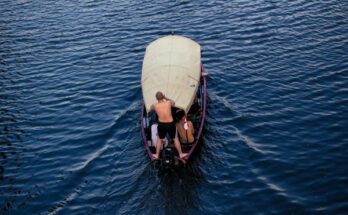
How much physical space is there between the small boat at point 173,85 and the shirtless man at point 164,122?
293 mm

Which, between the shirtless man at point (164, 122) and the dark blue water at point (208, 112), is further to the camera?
the shirtless man at point (164, 122)

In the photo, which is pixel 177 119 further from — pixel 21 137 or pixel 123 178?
pixel 21 137

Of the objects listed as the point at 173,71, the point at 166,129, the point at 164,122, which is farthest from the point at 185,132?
the point at 173,71

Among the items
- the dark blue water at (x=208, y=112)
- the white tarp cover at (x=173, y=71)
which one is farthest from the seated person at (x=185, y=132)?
the dark blue water at (x=208, y=112)

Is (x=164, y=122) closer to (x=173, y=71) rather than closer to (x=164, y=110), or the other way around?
(x=164, y=110)

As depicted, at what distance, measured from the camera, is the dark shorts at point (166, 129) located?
20.2 metres

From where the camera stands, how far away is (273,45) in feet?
105

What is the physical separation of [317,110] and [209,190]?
8591 mm

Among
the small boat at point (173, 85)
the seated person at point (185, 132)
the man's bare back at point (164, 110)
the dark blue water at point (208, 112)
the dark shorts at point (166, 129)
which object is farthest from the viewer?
the seated person at point (185, 132)

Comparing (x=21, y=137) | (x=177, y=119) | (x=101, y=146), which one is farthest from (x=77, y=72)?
(x=177, y=119)

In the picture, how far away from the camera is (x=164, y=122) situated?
66.2ft

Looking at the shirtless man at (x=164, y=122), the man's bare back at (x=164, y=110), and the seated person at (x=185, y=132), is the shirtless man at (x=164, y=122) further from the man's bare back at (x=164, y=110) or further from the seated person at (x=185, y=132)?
the seated person at (x=185, y=132)

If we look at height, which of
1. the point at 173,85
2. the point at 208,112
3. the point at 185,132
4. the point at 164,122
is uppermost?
the point at 173,85

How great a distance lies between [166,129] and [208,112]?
19.3 ft
